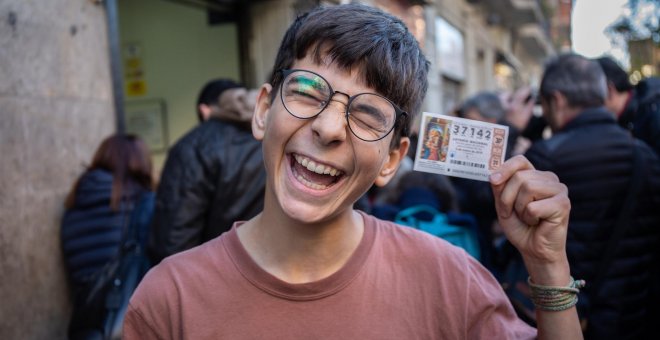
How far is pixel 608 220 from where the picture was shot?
104 inches

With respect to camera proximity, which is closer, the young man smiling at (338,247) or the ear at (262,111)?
the young man smiling at (338,247)

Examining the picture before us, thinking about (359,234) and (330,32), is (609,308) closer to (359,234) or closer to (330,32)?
(359,234)


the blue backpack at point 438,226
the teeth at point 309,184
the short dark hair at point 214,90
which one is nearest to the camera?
the teeth at point 309,184

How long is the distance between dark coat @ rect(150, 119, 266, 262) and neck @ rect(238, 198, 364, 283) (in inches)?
55.6

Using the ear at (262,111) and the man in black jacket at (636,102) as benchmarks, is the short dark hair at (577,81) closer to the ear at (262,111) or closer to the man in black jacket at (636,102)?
A: the man in black jacket at (636,102)

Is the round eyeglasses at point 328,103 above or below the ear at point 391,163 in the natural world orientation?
above

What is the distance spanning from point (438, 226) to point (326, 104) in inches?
63.0

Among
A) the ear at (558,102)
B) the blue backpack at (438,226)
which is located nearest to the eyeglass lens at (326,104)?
the blue backpack at (438,226)

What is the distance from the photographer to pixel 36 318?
319 centimetres

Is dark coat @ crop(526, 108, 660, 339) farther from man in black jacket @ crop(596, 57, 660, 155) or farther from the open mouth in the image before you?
the open mouth

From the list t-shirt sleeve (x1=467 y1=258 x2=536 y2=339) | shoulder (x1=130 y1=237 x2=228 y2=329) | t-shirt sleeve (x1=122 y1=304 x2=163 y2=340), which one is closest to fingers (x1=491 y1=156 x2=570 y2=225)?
t-shirt sleeve (x1=467 y1=258 x2=536 y2=339)

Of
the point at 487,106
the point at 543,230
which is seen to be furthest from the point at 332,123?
the point at 487,106

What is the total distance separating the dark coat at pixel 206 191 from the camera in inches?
115

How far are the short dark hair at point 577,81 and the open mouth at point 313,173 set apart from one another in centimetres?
196
